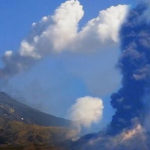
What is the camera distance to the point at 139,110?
199250 mm

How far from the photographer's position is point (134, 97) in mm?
199125

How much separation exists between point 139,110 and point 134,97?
7.21 meters
